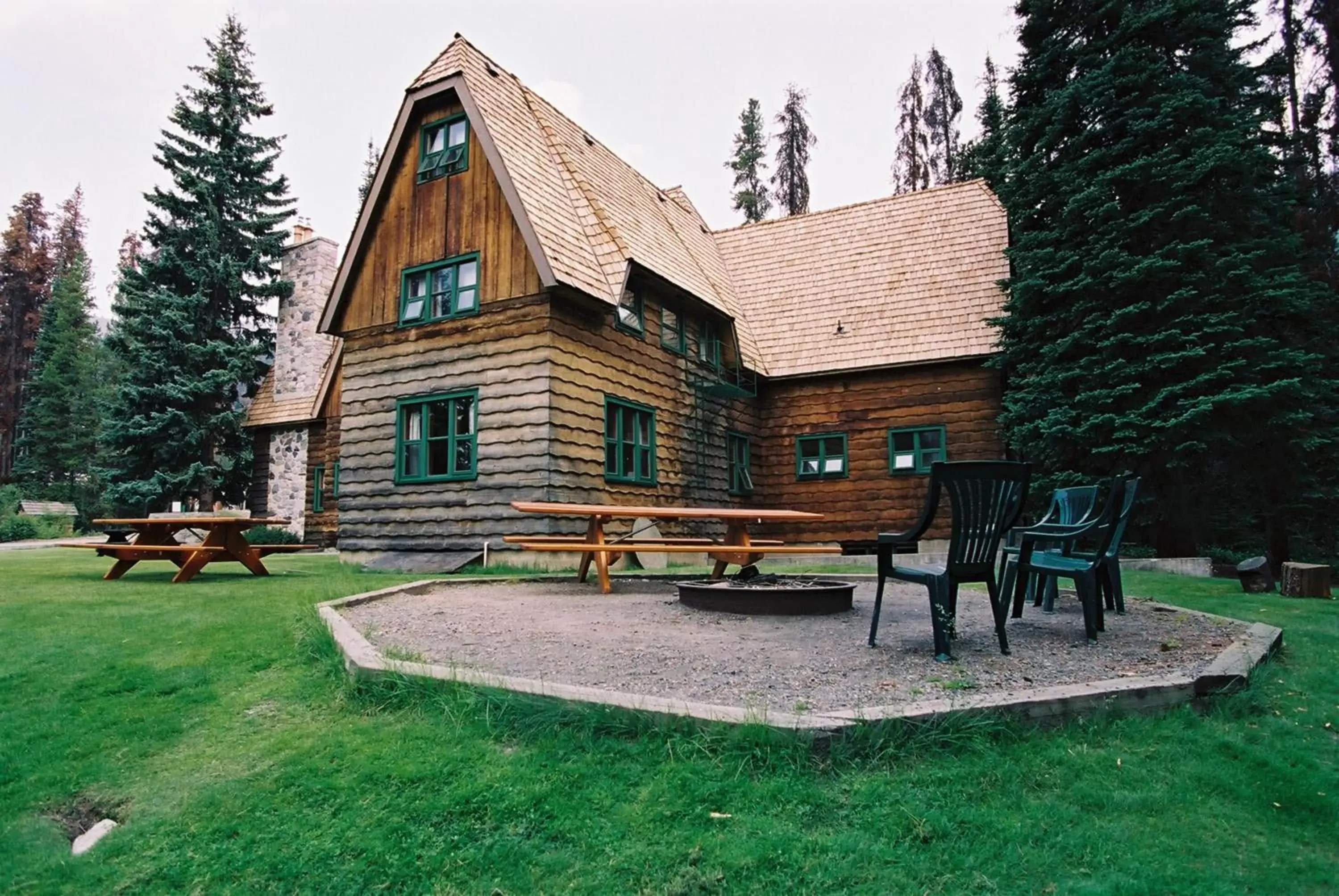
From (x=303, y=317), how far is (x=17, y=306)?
40.1 m

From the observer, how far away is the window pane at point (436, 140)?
14.3m

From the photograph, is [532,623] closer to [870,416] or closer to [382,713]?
[382,713]

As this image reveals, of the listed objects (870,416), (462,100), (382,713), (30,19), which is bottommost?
(382,713)

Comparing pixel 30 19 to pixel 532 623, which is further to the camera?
A: pixel 30 19

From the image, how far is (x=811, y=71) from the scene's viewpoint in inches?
1414

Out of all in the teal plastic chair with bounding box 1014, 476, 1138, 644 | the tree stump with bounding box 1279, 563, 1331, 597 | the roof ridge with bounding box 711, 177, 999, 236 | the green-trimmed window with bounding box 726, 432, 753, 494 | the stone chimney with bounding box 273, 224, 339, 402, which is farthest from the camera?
the stone chimney with bounding box 273, 224, 339, 402

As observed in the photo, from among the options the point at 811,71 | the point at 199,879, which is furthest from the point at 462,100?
the point at 811,71

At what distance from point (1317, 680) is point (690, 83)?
21.4 m

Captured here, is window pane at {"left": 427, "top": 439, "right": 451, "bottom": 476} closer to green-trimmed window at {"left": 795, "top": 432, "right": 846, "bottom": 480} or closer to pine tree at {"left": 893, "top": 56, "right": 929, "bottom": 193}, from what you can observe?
green-trimmed window at {"left": 795, "top": 432, "right": 846, "bottom": 480}

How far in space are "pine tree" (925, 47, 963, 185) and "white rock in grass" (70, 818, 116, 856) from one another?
3547 centimetres

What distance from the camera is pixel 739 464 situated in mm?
18328

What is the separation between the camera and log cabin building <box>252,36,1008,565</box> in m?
12.9

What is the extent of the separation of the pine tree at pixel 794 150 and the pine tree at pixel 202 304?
71.5 ft

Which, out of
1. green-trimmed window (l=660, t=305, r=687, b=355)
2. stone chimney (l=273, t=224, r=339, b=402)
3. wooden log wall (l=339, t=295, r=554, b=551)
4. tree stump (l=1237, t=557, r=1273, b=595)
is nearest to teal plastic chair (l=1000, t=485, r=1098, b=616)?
tree stump (l=1237, t=557, r=1273, b=595)
